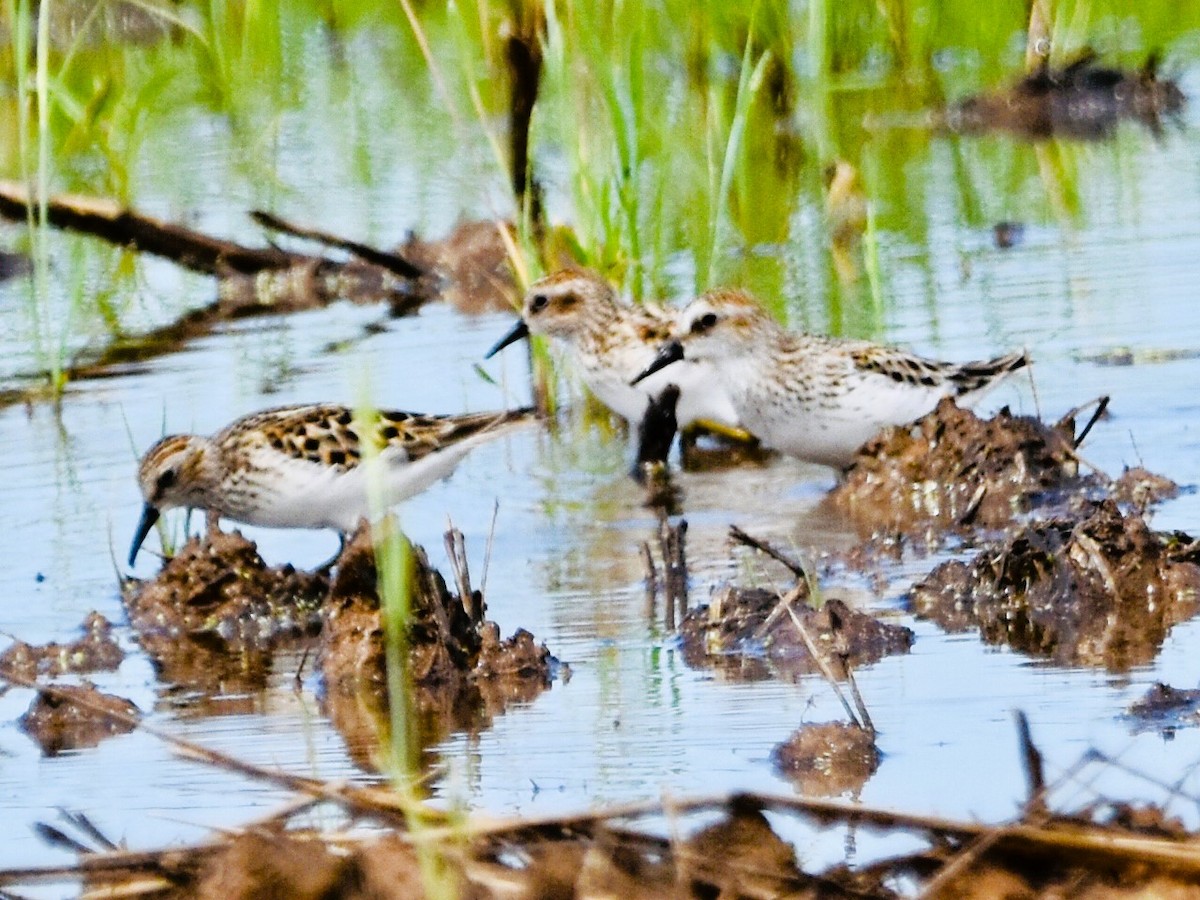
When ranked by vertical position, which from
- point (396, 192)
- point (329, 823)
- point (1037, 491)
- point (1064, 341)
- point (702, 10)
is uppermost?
point (702, 10)

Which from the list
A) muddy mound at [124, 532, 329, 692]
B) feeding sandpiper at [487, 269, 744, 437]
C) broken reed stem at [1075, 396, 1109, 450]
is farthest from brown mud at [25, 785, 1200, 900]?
feeding sandpiper at [487, 269, 744, 437]

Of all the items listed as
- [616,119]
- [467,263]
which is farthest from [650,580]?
[467,263]

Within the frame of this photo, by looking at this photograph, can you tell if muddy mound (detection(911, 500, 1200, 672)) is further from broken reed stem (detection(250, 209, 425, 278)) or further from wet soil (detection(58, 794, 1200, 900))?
broken reed stem (detection(250, 209, 425, 278))

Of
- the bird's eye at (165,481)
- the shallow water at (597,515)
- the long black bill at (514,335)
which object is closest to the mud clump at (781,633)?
the shallow water at (597,515)

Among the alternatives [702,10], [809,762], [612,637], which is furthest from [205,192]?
[809,762]

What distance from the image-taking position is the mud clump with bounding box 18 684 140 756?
5730 mm

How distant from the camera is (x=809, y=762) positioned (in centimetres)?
496

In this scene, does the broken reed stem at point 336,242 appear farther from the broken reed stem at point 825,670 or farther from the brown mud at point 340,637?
the broken reed stem at point 825,670

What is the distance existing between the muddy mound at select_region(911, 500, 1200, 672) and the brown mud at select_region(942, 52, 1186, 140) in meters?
8.64

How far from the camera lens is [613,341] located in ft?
31.7

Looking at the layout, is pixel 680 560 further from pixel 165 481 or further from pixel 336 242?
pixel 336 242

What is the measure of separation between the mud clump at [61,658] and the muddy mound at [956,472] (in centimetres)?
241

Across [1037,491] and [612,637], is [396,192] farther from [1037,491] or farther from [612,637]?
[612,637]

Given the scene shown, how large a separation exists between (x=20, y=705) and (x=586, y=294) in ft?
13.6
